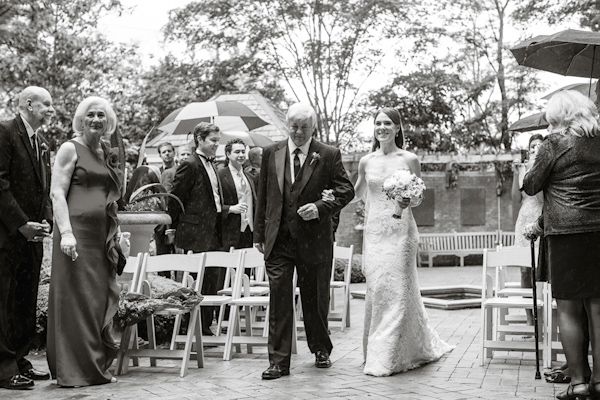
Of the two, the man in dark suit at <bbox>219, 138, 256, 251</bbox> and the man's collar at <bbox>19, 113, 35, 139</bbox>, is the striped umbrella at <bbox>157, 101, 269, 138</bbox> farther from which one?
the man's collar at <bbox>19, 113, 35, 139</bbox>

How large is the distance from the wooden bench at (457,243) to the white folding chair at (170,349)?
16.7m

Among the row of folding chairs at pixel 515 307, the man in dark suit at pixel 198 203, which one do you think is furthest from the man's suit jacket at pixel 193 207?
the row of folding chairs at pixel 515 307

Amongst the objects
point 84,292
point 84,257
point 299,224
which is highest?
point 299,224

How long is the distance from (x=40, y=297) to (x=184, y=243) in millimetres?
1595

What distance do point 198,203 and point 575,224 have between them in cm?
456

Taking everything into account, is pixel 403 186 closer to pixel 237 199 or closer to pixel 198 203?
pixel 198 203

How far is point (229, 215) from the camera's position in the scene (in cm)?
981

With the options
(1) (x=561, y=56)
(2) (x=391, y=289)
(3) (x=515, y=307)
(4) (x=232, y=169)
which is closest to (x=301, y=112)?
(2) (x=391, y=289)

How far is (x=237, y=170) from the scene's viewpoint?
1071 centimetres

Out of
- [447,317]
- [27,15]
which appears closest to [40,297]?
[447,317]

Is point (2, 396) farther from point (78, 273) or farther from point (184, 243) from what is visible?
point (184, 243)

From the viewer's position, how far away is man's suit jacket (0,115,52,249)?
6336mm

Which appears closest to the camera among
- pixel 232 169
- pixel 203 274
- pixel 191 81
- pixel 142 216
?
pixel 203 274

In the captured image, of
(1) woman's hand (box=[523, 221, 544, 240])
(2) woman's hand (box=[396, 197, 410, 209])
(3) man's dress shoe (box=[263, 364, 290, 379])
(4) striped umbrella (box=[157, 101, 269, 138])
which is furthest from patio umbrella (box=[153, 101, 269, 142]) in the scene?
(1) woman's hand (box=[523, 221, 544, 240])
